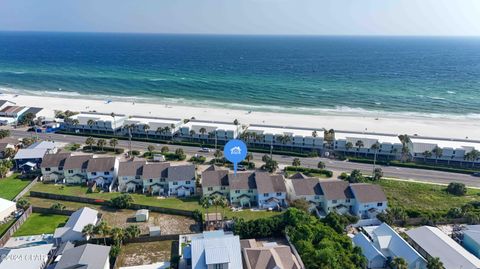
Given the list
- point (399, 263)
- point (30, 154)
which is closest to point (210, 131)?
point (30, 154)

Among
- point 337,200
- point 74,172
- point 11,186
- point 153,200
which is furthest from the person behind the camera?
point 74,172

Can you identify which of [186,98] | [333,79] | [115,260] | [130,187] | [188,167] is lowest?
[115,260]

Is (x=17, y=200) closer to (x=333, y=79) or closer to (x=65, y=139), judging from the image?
(x=65, y=139)

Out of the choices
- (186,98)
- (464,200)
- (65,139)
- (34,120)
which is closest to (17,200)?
(65,139)

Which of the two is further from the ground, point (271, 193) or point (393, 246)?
point (271, 193)

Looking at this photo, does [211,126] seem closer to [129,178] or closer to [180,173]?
[180,173]

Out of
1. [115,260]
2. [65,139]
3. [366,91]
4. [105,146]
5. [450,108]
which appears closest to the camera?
[115,260]

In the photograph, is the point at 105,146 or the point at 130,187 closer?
the point at 130,187
